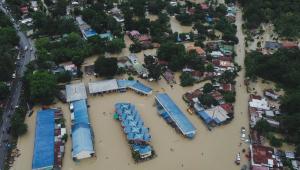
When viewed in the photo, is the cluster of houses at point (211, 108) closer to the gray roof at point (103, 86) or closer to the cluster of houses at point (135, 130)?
the cluster of houses at point (135, 130)

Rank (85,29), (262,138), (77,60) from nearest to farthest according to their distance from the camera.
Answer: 1. (262,138)
2. (77,60)
3. (85,29)

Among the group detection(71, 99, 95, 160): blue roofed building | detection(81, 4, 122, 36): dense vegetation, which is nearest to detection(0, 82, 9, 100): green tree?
detection(71, 99, 95, 160): blue roofed building

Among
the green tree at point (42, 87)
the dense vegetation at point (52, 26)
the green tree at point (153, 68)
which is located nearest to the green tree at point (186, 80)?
the green tree at point (153, 68)

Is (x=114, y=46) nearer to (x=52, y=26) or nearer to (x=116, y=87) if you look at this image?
(x=116, y=87)

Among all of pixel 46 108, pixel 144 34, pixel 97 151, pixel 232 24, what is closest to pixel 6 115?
pixel 46 108

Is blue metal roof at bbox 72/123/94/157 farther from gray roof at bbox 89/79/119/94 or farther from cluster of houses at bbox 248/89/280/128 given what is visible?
cluster of houses at bbox 248/89/280/128

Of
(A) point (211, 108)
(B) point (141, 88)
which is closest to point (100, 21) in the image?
(B) point (141, 88)
